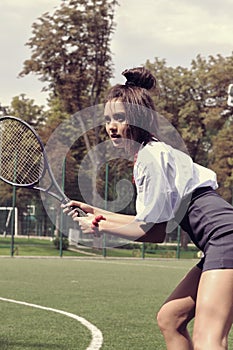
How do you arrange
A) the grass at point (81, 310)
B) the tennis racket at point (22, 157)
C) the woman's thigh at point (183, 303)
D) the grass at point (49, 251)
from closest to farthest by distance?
1. the woman's thigh at point (183, 303)
2. the tennis racket at point (22, 157)
3. the grass at point (81, 310)
4. the grass at point (49, 251)

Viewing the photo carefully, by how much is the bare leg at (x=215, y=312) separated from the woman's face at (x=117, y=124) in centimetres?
97

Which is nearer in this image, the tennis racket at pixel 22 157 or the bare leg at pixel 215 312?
the bare leg at pixel 215 312

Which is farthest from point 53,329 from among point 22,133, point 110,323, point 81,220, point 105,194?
point 105,194

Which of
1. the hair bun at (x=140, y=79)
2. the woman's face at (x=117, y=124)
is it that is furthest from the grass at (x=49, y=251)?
the woman's face at (x=117, y=124)

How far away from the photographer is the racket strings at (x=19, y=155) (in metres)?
6.77

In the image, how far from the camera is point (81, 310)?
37.7ft

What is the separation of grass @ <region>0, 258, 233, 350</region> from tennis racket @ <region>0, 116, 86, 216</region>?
194cm

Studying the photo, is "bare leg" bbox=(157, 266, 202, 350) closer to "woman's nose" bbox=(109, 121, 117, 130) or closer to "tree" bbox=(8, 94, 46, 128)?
"woman's nose" bbox=(109, 121, 117, 130)

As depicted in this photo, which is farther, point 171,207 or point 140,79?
point 140,79

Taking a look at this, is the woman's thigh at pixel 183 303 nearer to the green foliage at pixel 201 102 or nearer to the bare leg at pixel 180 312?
the bare leg at pixel 180 312

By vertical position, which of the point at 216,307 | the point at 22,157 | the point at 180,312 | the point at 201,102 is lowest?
the point at 180,312

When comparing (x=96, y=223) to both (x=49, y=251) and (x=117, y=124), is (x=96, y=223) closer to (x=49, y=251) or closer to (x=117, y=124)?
(x=117, y=124)

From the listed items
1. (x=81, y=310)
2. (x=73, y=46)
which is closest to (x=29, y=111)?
(x=73, y=46)

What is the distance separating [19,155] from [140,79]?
7.57 feet
